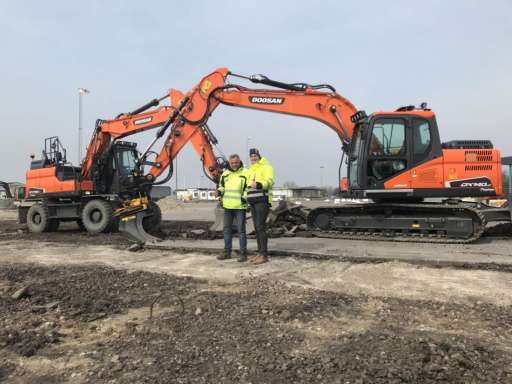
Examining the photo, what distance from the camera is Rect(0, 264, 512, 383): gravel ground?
2.91 meters

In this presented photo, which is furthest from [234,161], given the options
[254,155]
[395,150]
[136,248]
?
[395,150]

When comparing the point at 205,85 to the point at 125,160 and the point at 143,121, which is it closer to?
the point at 143,121

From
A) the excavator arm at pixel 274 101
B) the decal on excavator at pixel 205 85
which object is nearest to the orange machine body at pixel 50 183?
the excavator arm at pixel 274 101

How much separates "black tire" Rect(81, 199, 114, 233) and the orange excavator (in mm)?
1844

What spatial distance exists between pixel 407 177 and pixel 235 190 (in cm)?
398

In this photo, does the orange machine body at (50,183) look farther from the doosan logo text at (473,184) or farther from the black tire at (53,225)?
the doosan logo text at (473,184)

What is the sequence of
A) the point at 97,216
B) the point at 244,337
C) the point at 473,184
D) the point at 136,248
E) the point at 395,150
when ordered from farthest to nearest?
the point at 97,216, the point at 395,150, the point at 473,184, the point at 136,248, the point at 244,337

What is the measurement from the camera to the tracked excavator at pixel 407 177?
8.90 metres

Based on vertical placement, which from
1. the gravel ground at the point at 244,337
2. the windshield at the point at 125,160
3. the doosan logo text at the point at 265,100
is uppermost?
the doosan logo text at the point at 265,100

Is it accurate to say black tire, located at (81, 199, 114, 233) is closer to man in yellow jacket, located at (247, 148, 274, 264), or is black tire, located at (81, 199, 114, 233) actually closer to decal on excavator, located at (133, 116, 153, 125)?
decal on excavator, located at (133, 116, 153, 125)

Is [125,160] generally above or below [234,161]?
above

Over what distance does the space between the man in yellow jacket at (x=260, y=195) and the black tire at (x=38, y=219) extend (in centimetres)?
909

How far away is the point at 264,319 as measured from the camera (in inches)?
158

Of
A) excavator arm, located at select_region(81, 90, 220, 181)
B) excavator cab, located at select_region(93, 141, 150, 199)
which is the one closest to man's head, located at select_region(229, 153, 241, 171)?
excavator arm, located at select_region(81, 90, 220, 181)
